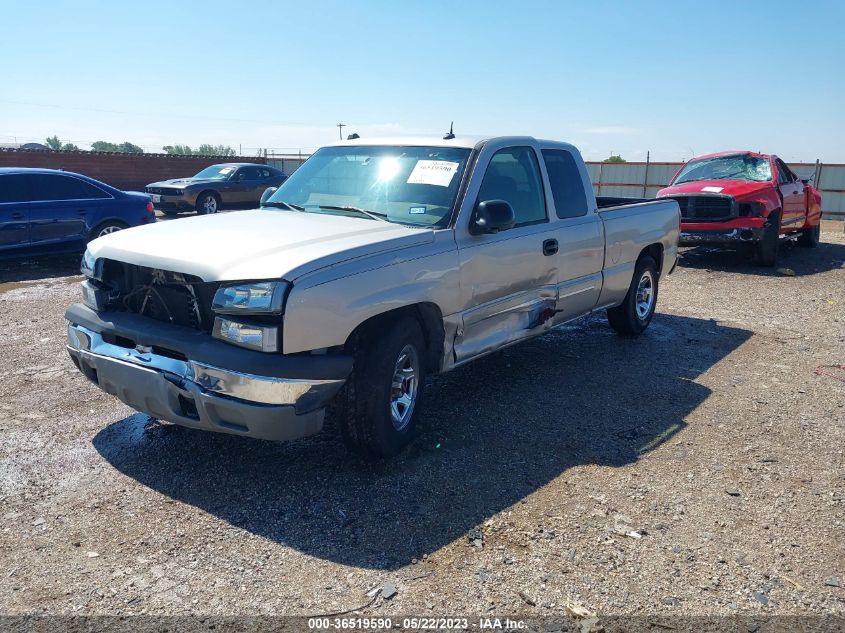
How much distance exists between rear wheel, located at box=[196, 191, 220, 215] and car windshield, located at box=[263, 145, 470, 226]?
14267 millimetres

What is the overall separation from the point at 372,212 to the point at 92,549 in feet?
8.33

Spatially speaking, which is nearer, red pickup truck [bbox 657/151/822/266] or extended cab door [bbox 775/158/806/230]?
red pickup truck [bbox 657/151/822/266]

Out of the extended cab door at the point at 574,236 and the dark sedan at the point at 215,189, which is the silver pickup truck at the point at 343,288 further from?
the dark sedan at the point at 215,189

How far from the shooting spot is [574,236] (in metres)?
5.73

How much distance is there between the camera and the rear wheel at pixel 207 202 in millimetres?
18781

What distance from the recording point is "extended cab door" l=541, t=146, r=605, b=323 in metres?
5.64

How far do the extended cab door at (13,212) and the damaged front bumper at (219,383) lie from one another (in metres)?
7.47

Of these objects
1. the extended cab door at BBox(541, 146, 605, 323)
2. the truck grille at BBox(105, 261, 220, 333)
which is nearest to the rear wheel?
the extended cab door at BBox(541, 146, 605, 323)

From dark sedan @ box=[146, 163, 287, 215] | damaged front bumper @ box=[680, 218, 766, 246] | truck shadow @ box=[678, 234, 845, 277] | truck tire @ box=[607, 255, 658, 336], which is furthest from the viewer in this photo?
dark sedan @ box=[146, 163, 287, 215]

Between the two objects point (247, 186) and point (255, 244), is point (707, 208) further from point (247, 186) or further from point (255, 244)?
point (247, 186)

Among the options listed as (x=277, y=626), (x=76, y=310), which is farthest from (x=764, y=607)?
(x=76, y=310)

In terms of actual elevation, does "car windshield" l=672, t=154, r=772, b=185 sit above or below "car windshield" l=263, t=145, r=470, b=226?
above

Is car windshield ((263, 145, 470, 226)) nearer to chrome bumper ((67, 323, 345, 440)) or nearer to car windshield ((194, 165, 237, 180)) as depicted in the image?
chrome bumper ((67, 323, 345, 440))

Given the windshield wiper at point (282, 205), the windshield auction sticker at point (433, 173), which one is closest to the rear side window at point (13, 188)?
the windshield wiper at point (282, 205)
